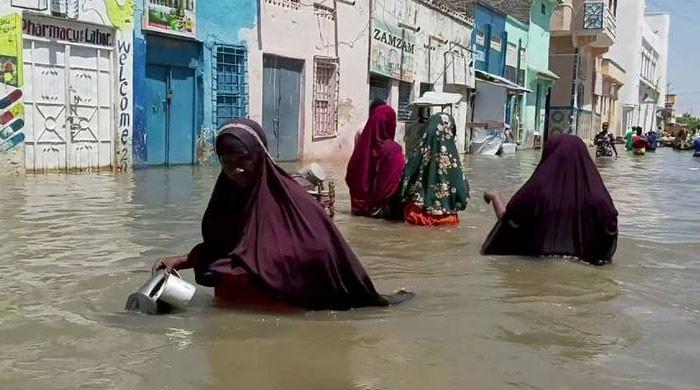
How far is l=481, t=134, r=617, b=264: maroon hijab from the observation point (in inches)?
225

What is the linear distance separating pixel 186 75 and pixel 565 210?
9.59 m

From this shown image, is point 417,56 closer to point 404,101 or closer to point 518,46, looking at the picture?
point 404,101

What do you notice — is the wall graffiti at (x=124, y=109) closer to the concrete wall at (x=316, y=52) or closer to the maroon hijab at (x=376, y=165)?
the concrete wall at (x=316, y=52)

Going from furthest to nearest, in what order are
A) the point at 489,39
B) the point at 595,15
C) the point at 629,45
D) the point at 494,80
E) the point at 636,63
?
1. the point at 636,63
2. the point at 629,45
3. the point at 595,15
4. the point at 489,39
5. the point at 494,80

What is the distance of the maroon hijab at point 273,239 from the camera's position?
374 centimetres

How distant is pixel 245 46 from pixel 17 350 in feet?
39.6

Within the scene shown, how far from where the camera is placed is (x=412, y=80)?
2198 centimetres

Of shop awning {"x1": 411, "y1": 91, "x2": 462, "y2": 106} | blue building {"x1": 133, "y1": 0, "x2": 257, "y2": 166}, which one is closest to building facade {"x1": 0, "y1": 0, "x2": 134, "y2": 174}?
blue building {"x1": 133, "y1": 0, "x2": 257, "y2": 166}

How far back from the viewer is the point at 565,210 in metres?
5.76

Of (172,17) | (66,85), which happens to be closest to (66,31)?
(66,85)

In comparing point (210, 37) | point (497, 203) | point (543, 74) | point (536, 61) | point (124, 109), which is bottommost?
point (497, 203)

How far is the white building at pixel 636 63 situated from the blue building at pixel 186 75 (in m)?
45.3

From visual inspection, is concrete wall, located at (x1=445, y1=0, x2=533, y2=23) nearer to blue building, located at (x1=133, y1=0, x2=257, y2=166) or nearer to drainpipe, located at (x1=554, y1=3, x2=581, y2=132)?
drainpipe, located at (x1=554, y1=3, x2=581, y2=132)

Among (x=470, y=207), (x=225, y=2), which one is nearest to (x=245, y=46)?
(x=225, y=2)
